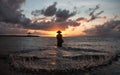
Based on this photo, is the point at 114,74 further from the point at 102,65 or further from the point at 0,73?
the point at 0,73

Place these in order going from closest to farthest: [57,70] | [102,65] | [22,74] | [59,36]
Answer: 1. [22,74]
2. [57,70]
3. [102,65]
4. [59,36]

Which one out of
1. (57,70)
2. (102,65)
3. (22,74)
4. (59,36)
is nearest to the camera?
(22,74)

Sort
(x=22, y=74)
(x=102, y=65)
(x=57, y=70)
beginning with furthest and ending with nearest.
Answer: (x=102, y=65)
(x=57, y=70)
(x=22, y=74)

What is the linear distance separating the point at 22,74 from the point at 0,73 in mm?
1589

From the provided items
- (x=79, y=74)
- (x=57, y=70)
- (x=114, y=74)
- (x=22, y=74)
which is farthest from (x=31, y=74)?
(x=114, y=74)

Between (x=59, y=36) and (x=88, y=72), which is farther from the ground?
(x=59, y=36)

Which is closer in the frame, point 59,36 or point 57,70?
point 57,70

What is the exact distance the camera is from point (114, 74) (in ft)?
51.0

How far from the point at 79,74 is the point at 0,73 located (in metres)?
5.53

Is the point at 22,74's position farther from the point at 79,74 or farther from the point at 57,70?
the point at 79,74

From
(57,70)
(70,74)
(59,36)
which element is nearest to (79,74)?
(70,74)

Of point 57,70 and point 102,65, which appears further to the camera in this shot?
point 102,65

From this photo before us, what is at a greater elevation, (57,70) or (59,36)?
(59,36)

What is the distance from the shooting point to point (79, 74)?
15398 mm
